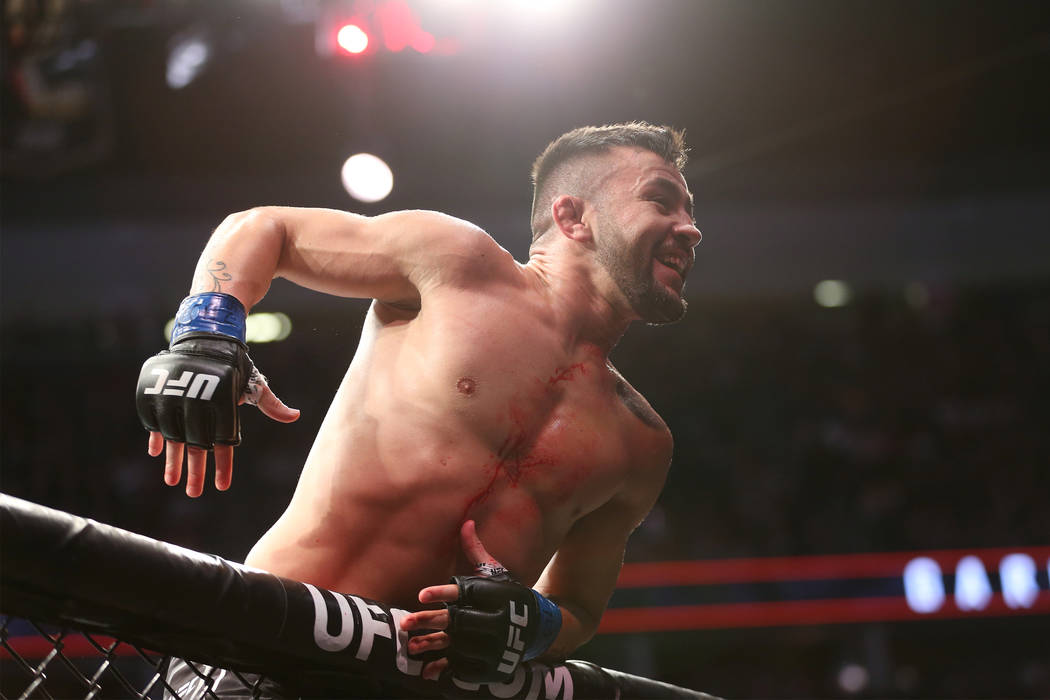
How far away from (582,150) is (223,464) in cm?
93

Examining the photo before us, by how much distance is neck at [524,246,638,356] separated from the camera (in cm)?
162

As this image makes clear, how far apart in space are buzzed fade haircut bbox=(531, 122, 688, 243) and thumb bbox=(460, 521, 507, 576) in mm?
667

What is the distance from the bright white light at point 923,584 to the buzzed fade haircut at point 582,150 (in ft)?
12.2

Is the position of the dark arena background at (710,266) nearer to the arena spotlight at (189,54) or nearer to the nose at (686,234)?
the arena spotlight at (189,54)

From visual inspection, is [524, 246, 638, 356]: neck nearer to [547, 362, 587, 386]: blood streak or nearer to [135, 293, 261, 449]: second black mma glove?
[547, 362, 587, 386]: blood streak

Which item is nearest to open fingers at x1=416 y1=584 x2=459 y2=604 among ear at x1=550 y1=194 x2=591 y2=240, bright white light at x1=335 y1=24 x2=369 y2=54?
ear at x1=550 y1=194 x2=591 y2=240

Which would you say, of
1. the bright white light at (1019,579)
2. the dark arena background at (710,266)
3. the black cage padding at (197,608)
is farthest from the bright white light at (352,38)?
the bright white light at (1019,579)

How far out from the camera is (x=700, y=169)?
5809mm

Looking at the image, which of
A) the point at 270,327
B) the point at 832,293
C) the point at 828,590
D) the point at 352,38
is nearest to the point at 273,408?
the point at 352,38

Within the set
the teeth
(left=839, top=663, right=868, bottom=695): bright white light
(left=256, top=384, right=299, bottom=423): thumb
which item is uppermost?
(left=839, top=663, right=868, bottom=695): bright white light

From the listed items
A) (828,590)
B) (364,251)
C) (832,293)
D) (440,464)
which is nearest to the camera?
(440,464)

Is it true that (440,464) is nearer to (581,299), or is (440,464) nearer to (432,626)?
(432,626)

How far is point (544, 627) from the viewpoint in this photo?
1.33 meters

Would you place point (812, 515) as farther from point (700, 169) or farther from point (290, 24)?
point (290, 24)
